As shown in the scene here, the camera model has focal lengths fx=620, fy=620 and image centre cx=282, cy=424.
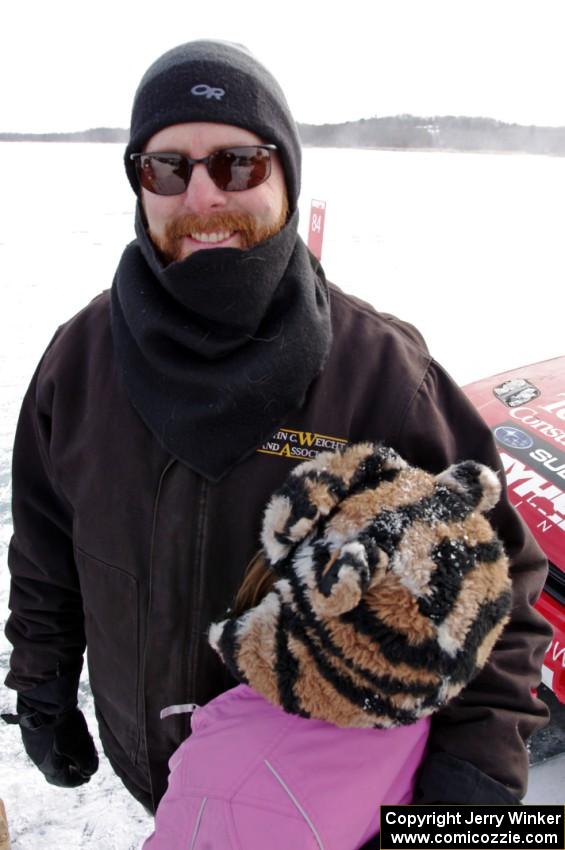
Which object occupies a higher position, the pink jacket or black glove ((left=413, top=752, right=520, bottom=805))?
the pink jacket

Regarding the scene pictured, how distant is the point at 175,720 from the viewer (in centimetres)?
139

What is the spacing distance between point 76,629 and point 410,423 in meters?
1.15

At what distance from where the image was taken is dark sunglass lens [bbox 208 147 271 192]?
1200 mm

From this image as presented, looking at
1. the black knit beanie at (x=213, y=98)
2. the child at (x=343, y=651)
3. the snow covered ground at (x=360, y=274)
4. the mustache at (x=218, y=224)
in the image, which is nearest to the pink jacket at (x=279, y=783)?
the child at (x=343, y=651)

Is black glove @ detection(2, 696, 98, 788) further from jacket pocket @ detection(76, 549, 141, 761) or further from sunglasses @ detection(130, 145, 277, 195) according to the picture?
sunglasses @ detection(130, 145, 277, 195)

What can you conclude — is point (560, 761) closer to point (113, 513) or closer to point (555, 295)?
point (113, 513)

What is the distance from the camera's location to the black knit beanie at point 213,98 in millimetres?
1197

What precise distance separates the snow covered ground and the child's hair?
1.56 m

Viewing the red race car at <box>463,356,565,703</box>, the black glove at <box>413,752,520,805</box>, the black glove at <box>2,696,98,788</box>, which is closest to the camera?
the black glove at <box>413,752,520,805</box>

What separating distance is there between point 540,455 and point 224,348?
2.04 meters

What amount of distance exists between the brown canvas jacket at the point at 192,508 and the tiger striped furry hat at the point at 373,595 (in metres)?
0.24

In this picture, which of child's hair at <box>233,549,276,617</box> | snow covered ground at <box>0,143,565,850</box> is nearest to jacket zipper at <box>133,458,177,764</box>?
child's hair at <box>233,549,276,617</box>

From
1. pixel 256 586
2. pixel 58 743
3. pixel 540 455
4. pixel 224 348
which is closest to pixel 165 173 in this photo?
pixel 224 348

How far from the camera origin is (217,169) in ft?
3.94
